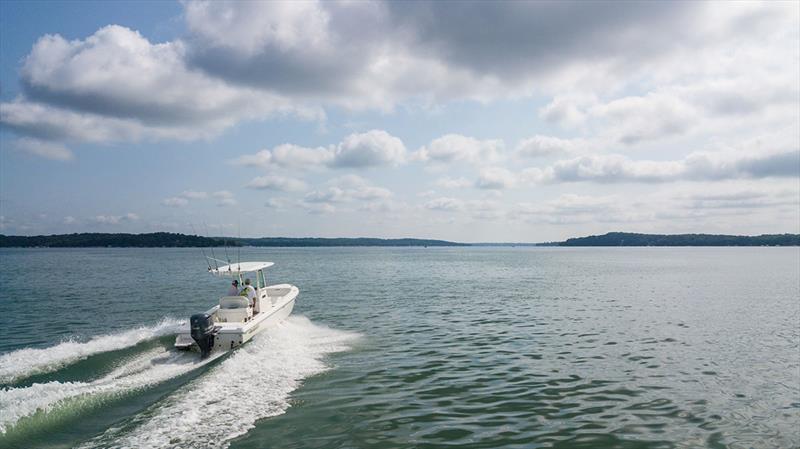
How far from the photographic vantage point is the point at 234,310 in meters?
18.6

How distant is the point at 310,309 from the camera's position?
98.6 ft

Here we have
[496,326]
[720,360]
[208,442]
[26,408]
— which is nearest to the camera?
[208,442]

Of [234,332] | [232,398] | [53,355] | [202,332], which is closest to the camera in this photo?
[232,398]

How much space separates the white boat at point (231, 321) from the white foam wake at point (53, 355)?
3.03 meters

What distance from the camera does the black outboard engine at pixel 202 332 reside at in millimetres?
15867

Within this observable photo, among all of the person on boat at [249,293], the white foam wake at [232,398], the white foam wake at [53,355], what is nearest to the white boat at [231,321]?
the person on boat at [249,293]

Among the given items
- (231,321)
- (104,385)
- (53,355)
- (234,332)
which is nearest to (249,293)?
(231,321)

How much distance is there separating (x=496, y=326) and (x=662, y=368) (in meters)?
8.44

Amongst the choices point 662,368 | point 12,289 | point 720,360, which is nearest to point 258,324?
point 662,368

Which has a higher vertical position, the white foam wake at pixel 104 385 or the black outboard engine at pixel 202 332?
the black outboard engine at pixel 202 332

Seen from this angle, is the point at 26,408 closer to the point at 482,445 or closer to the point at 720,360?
the point at 482,445

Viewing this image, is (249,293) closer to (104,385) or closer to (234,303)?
(234,303)

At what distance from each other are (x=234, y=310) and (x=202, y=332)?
2.68 meters

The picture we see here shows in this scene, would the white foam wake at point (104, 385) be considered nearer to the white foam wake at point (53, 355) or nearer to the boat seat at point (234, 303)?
the white foam wake at point (53, 355)
